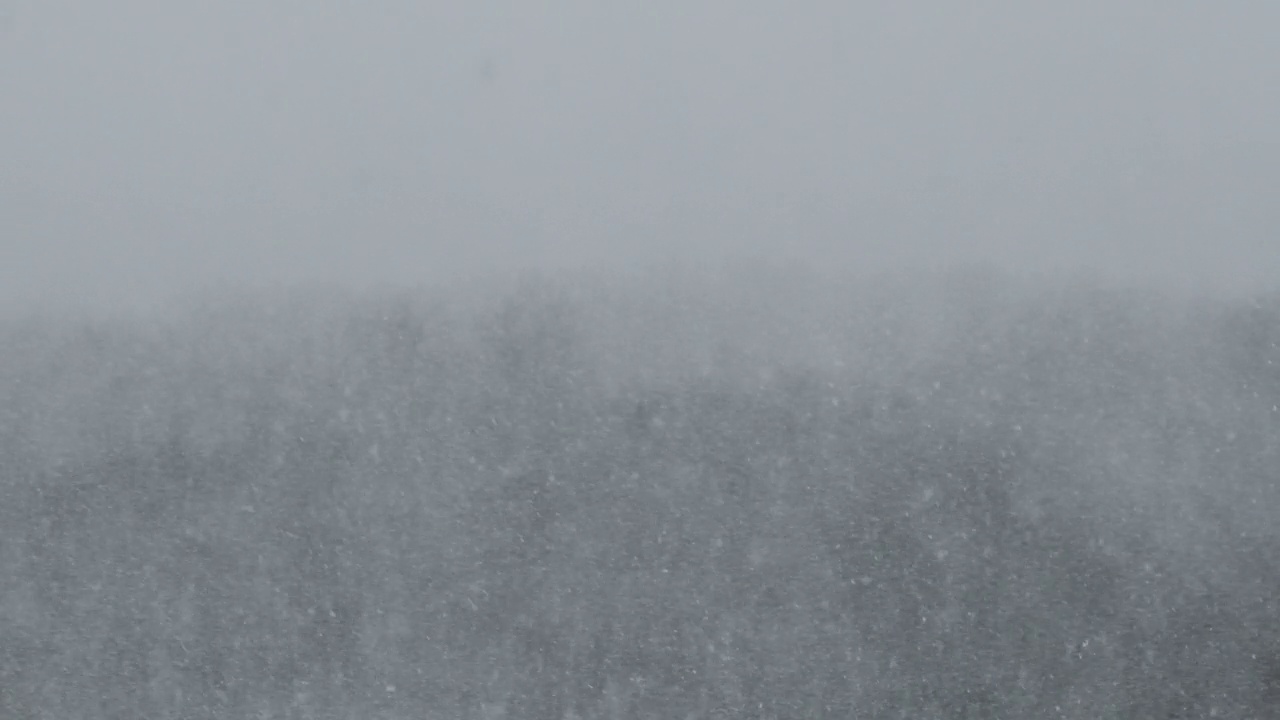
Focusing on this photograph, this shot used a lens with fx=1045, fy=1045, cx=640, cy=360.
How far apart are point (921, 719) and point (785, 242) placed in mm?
2955

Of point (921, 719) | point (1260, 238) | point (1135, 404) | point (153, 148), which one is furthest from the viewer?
point (153, 148)

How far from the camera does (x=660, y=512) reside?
228 inches

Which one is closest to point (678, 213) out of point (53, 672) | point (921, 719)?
point (921, 719)

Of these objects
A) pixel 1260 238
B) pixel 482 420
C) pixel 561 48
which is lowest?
pixel 482 420

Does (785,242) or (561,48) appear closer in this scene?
(785,242)

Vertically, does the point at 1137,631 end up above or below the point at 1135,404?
below

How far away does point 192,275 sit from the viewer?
664 cm

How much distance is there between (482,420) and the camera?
6.02m

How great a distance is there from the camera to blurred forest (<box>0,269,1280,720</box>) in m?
5.51

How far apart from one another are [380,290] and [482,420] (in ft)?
3.82

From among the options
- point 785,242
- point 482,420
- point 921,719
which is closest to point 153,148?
point 482,420

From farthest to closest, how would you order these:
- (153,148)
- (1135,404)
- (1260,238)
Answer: (153,148)
(1260,238)
(1135,404)

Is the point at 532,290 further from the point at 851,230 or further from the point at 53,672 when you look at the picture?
the point at 53,672

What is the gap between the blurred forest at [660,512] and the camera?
551 centimetres
